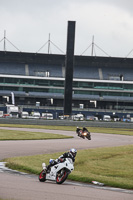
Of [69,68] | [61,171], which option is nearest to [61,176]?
[61,171]

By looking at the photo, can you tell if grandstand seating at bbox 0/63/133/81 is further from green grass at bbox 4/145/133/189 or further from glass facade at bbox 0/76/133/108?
green grass at bbox 4/145/133/189

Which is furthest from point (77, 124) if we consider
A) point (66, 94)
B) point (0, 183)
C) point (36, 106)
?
point (0, 183)

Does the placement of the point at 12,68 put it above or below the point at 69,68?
above

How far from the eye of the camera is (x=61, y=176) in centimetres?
1312

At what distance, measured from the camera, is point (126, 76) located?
109000 mm

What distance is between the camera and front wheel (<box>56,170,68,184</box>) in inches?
511

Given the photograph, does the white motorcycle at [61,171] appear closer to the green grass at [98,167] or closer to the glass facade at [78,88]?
the green grass at [98,167]

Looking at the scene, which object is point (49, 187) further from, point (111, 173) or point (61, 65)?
point (61, 65)

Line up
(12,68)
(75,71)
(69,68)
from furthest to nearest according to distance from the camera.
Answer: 1. (75,71)
2. (12,68)
3. (69,68)

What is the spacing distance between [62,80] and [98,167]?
8801cm

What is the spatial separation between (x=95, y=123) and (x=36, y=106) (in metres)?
36.2

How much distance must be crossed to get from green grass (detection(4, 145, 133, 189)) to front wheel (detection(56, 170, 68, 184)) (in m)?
1.78

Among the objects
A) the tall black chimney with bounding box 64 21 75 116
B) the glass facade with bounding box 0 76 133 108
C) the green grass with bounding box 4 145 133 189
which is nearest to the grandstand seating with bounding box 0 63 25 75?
the glass facade with bounding box 0 76 133 108

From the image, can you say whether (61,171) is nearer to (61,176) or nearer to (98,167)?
(61,176)
